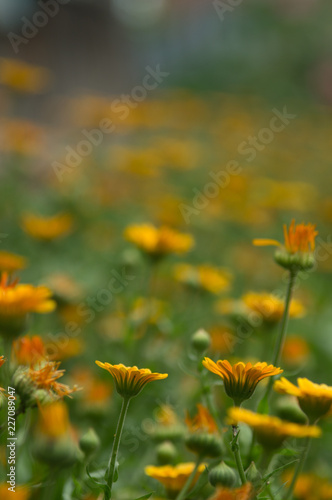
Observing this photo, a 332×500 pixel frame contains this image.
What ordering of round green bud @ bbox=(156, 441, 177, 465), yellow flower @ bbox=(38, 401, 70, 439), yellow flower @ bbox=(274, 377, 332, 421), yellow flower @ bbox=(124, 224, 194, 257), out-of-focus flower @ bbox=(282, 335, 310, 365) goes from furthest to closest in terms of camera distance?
out-of-focus flower @ bbox=(282, 335, 310, 365) → yellow flower @ bbox=(124, 224, 194, 257) → round green bud @ bbox=(156, 441, 177, 465) → yellow flower @ bbox=(274, 377, 332, 421) → yellow flower @ bbox=(38, 401, 70, 439)

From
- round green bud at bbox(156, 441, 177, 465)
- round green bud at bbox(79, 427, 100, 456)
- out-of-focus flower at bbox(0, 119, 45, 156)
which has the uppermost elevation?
round green bud at bbox(79, 427, 100, 456)

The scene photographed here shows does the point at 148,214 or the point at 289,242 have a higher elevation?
the point at 289,242

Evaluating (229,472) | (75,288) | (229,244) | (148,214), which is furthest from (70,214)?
(229,472)

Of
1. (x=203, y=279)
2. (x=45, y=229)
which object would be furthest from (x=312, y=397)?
(x=45, y=229)

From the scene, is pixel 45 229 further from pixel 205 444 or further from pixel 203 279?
pixel 205 444

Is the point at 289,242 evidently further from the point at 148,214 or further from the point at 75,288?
the point at 148,214

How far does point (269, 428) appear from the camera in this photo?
Result: 93 cm

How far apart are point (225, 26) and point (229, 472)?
10811 millimetres

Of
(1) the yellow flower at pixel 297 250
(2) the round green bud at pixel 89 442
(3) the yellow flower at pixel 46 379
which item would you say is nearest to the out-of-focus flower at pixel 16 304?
(3) the yellow flower at pixel 46 379

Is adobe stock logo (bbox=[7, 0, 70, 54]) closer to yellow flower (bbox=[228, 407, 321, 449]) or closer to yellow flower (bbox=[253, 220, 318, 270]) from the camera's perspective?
yellow flower (bbox=[253, 220, 318, 270])

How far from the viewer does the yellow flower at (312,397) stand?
3.09ft

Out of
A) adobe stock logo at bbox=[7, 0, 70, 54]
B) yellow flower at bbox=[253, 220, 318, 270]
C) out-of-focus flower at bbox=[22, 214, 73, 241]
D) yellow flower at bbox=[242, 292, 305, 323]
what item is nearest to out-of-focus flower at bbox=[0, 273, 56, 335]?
yellow flower at bbox=[253, 220, 318, 270]

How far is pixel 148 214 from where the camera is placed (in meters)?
3.53

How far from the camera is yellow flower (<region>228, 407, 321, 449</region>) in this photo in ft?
2.79
